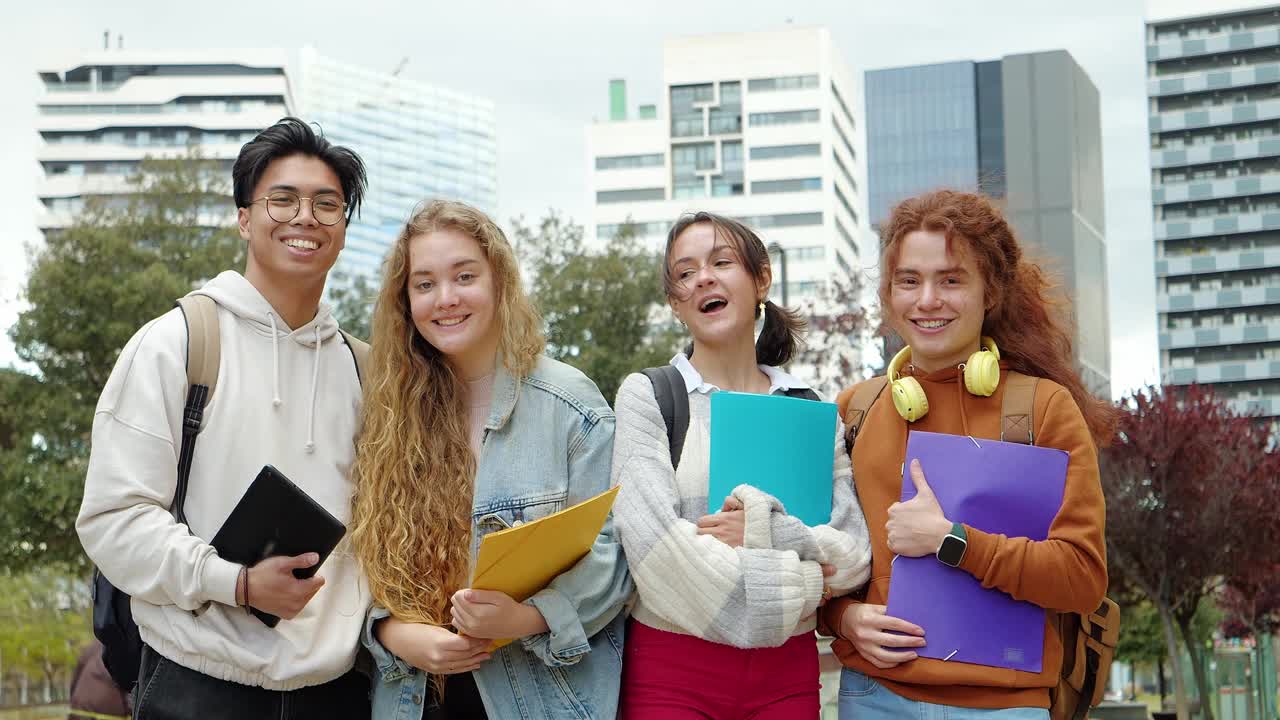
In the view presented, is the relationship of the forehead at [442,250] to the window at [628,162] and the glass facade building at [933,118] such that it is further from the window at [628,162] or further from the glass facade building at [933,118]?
the glass facade building at [933,118]

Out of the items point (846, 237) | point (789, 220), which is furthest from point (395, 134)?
point (789, 220)

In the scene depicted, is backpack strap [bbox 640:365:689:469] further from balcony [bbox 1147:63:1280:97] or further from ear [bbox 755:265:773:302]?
balcony [bbox 1147:63:1280:97]

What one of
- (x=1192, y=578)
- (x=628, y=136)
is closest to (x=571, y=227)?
(x=1192, y=578)

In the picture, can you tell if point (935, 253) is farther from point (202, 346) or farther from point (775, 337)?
point (202, 346)

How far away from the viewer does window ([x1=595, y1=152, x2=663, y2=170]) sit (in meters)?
108

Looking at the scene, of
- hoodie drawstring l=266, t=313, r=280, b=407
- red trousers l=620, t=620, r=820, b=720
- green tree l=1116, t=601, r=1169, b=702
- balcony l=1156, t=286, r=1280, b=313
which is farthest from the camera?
balcony l=1156, t=286, r=1280, b=313

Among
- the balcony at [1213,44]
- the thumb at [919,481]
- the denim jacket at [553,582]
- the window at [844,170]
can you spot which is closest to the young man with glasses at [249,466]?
the denim jacket at [553,582]

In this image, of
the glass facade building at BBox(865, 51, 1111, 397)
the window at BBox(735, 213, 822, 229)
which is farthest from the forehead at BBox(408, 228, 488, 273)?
the glass facade building at BBox(865, 51, 1111, 397)

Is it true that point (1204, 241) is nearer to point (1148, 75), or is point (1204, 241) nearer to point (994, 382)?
point (1148, 75)

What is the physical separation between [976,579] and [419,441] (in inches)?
65.6

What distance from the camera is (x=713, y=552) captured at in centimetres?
344

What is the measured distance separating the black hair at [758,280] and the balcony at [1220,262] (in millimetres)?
111258

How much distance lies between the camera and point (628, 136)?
109m

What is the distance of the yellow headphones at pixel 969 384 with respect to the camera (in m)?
3.56
